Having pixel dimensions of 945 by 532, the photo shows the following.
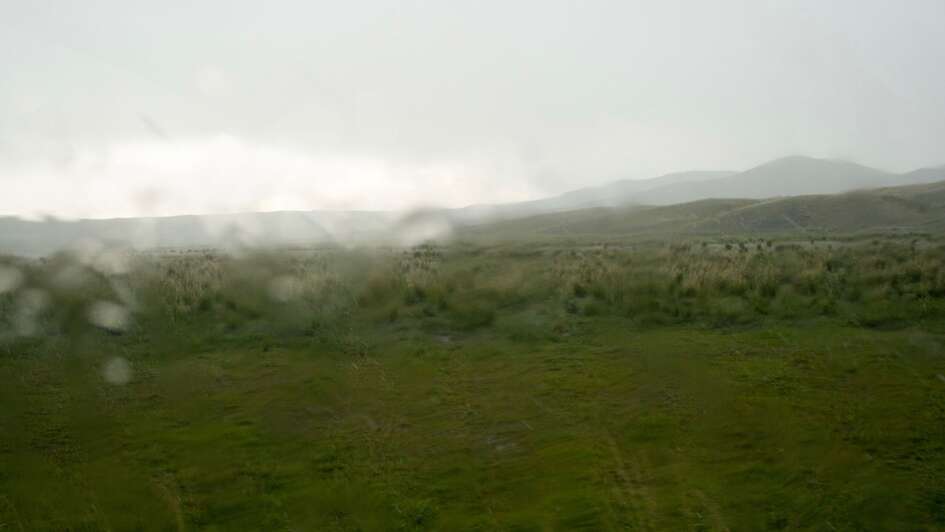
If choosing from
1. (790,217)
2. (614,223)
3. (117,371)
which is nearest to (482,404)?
(117,371)

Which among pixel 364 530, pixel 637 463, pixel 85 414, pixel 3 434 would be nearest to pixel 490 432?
pixel 637 463

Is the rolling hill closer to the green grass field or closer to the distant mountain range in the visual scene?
the distant mountain range

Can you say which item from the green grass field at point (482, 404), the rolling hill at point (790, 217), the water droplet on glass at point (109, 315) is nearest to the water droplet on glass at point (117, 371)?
the green grass field at point (482, 404)

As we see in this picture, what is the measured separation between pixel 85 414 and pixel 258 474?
3308 mm

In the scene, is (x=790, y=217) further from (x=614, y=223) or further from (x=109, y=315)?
(x=109, y=315)

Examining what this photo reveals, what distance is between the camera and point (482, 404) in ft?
32.7

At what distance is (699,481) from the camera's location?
24.7 feet

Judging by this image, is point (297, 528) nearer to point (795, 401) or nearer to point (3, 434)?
point (3, 434)

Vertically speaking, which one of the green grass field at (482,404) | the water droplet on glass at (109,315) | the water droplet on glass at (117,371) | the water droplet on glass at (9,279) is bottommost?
the green grass field at (482,404)

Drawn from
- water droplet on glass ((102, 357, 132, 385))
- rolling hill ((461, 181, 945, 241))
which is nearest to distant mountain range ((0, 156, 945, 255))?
rolling hill ((461, 181, 945, 241))

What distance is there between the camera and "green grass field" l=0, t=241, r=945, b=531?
23.9 ft

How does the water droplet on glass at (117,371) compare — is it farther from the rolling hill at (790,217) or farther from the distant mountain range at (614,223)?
the rolling hill at (790,217)

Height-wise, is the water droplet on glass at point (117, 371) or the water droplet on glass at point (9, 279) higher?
the water droplet on glass at point (9, 279)

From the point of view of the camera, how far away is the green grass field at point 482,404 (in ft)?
23.9
